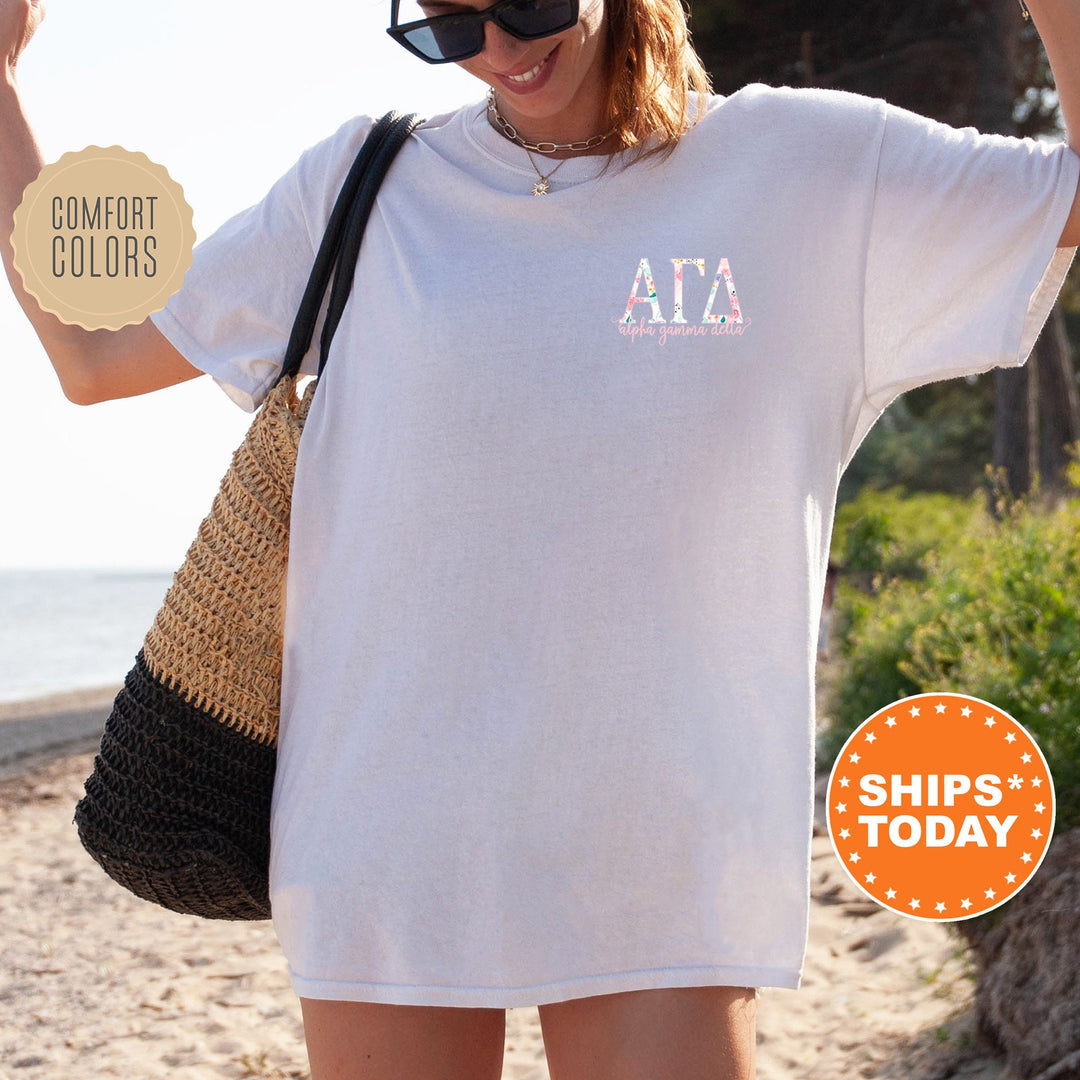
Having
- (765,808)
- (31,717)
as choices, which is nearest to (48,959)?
(765,808)

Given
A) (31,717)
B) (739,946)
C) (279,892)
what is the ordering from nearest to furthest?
(739,946)
(279,892)
(31,717)

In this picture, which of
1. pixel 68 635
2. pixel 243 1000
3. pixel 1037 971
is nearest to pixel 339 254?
pixel 1037 971

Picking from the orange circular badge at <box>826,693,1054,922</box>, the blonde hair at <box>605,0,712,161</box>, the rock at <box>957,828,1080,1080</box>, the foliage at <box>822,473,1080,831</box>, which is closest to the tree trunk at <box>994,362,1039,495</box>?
the foliage at <box>822,473,1080,831</box>

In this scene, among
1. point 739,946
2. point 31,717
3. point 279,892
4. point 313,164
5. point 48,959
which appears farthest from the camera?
point 31,717

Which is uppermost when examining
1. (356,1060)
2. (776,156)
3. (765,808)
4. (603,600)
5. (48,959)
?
(776,156)

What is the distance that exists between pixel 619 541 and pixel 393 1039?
565 millimetres

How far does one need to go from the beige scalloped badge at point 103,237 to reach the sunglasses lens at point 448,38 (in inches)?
15.3

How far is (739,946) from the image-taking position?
4.06 ft

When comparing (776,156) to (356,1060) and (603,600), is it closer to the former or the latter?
(603,600)

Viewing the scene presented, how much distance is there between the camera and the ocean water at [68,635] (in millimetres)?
21953

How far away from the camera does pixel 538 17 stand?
4.38 ft

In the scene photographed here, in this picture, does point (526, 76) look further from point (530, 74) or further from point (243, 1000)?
point (243, 1000)

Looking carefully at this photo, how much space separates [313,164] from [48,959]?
4524 mm

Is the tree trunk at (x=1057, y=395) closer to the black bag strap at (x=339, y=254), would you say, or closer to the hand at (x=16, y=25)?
the black bag strap at (x=339, y=254)
